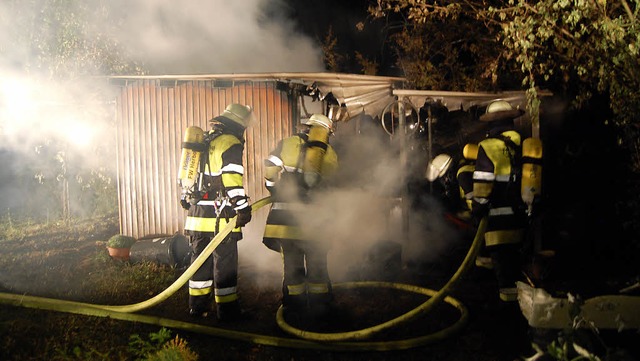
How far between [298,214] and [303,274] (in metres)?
0.77

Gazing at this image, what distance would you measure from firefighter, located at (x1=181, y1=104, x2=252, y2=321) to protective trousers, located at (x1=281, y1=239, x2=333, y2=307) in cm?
65

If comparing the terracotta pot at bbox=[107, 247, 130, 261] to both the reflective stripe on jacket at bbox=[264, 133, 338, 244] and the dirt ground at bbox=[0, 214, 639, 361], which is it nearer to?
the dirt ground at bbox=[0, 214, 639, 361]

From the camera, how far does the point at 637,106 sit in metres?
4.88

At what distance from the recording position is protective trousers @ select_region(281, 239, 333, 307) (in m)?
5.03

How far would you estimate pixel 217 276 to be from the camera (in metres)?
4.98

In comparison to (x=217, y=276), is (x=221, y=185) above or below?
above

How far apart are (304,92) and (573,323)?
6.40 m

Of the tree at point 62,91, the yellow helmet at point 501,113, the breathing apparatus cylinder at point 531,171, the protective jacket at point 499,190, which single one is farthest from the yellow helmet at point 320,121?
the tree at point 62,91

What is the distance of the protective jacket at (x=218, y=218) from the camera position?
16.0 ft

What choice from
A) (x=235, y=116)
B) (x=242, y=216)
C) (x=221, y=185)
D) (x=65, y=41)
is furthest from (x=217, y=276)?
(x=65, y=41)

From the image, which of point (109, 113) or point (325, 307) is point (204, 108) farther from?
point (325, 307)

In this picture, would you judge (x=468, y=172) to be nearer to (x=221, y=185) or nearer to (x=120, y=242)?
(x=221, y=185)

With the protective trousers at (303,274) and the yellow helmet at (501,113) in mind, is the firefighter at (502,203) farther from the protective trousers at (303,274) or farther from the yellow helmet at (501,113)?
the protective trousers at (303,274)

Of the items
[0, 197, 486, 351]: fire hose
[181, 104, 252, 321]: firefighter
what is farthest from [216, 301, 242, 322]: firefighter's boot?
[0, 197, 486, 351]: fire hose
